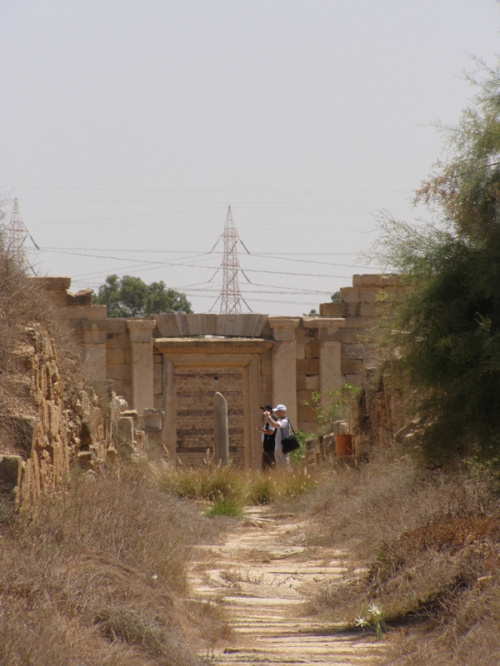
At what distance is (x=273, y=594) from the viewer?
321 inches

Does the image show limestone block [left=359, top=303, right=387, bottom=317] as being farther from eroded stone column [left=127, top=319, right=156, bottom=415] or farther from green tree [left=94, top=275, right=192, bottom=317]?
green tree [left=94, top=275, right=192, bottom=317]

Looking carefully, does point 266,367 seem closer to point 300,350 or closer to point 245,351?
point 245,351

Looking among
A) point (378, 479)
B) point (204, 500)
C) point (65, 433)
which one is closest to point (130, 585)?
point (65, 433)

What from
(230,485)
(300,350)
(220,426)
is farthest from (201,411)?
(230,485)

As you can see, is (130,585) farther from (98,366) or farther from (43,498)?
(98,366)

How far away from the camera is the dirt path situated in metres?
5.84

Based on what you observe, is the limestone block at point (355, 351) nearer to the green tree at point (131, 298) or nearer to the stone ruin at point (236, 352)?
the stone ruin at point (236, 352)

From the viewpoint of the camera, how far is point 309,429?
23359 millimetres

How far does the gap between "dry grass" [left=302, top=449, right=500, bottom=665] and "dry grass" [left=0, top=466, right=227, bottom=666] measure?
4.06 ft

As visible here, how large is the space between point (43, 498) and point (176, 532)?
2335mm

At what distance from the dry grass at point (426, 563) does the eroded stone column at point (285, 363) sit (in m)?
11.2

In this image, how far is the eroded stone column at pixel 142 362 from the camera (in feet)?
72.9

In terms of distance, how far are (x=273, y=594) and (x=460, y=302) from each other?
2903mm

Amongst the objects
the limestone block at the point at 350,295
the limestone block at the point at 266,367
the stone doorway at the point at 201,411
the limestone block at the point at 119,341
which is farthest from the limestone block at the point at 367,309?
the stone doorway at the point at 201,411
